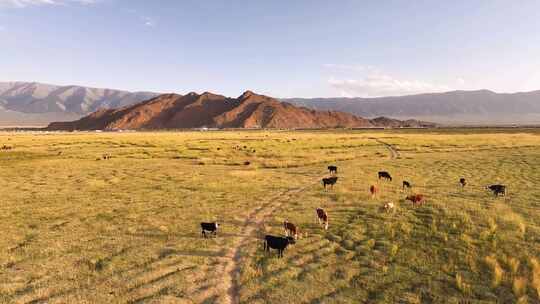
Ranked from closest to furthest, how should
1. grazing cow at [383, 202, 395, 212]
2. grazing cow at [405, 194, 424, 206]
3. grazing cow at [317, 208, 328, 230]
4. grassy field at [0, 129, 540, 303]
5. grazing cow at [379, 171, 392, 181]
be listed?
grassy field at [0, 129, 540, 303], grazing cow at [317, 208, 328, 230], grazing cow at [383, 202, 395, 212], grazing cow at [405, 194, 424, 206], grazing cow at [379, 171, 392, 181]

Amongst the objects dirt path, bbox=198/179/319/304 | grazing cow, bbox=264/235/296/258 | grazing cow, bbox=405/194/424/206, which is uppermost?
grazing cow, bbox=405/194/424/206

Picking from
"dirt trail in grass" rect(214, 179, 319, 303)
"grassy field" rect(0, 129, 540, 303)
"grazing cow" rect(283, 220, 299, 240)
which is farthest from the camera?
"grazing cow" rect(283, 220, 299, 240)

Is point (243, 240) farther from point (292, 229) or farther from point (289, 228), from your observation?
point (292, 229)

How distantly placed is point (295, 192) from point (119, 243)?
13.1m

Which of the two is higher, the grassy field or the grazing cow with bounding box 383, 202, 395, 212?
the grazing cow with bounding box 383, 202, 395, 212

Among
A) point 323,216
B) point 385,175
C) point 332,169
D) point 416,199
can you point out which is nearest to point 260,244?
point 323,216

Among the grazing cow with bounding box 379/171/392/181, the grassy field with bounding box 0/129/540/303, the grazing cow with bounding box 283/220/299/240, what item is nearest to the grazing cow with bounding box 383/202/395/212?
the grassy field with bounding box 0/129/540/303

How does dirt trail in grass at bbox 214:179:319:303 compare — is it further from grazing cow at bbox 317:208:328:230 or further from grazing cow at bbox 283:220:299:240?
grazing cow at bbox 317:208:328:230

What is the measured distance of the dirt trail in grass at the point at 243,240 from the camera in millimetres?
11375

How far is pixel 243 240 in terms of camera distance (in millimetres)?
15672

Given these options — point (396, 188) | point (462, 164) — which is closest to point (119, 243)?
point (396, 188)

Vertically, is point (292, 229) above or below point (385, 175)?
below

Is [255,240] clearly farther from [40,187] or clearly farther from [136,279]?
[40,187]

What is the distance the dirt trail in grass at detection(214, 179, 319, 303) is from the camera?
37.3ft
